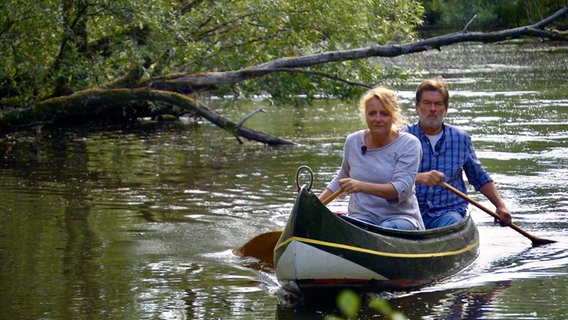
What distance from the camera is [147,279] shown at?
25.3 ft

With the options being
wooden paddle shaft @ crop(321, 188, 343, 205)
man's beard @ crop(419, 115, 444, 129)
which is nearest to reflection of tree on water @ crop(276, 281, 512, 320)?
wooden paddle shaft @ crop(321, 188, 343, 205)

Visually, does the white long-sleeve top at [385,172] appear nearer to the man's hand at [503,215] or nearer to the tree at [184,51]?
the man's hand at [503,215]

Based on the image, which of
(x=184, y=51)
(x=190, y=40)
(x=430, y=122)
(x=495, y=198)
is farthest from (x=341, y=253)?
(x=190, y=40)

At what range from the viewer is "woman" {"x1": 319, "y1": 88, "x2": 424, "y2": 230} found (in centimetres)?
676

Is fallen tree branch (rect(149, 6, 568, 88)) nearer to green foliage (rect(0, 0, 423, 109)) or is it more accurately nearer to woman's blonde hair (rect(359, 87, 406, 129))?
green foliage (rect(0, 0, 423, 109))

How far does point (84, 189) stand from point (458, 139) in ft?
18.2

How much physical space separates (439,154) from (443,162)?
75 millimetres

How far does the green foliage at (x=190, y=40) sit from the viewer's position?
13.6 metres

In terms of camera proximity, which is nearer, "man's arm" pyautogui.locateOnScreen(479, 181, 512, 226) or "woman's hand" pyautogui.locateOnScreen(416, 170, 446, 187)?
"woman's hand" pyautogui.locateOnScreen(416, 170, 446, 187)

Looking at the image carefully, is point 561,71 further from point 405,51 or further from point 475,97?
point 405,51

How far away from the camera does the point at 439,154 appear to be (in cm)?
788

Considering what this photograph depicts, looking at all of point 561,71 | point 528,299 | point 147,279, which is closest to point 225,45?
point 147,279

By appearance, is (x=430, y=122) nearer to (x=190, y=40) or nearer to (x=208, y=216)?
(x=208, y=216)

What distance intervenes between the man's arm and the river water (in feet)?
1.03
